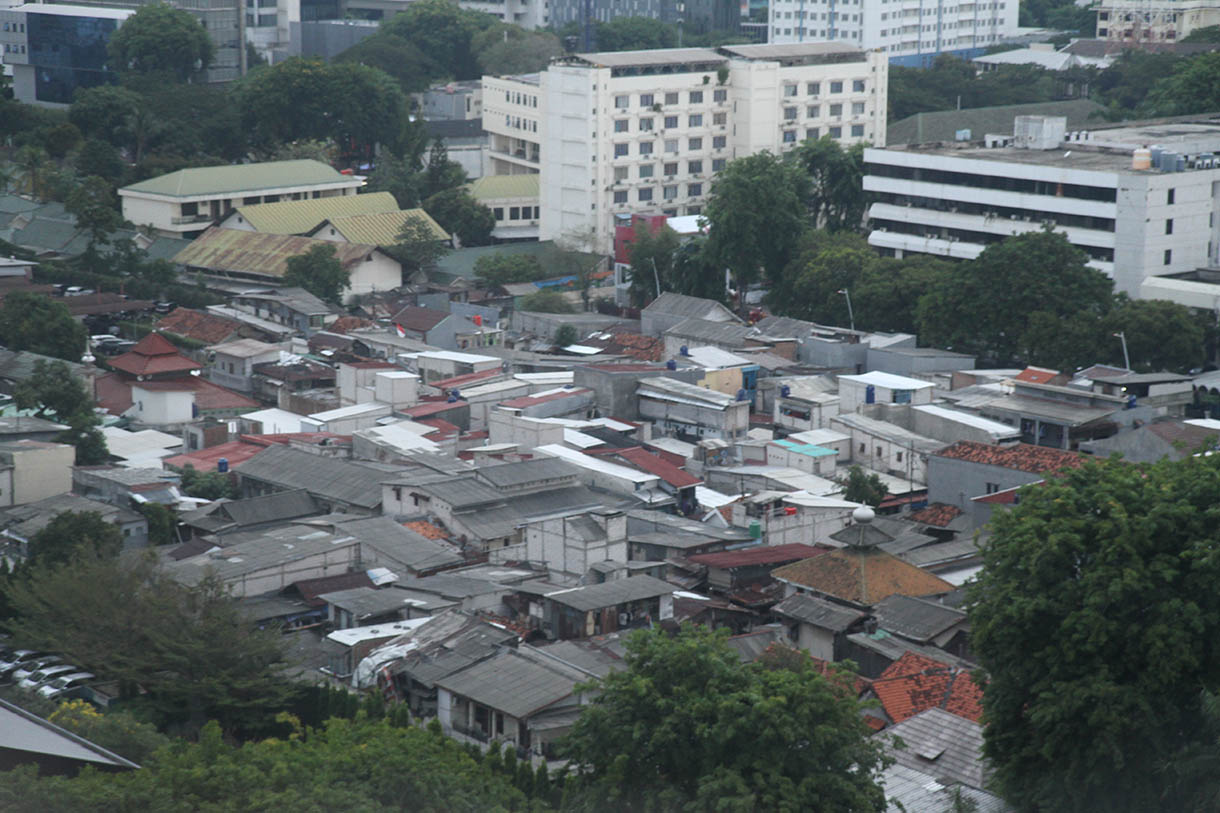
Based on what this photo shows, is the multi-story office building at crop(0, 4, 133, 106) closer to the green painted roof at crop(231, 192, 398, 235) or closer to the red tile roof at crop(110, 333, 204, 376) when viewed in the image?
the green painted roof at crop(231, 192, 398, 235)

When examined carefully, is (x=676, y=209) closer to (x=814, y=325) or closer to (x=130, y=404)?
(x=814, y=325)

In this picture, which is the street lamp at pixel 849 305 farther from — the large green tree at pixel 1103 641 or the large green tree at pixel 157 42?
the large green tree at pixel 157 42

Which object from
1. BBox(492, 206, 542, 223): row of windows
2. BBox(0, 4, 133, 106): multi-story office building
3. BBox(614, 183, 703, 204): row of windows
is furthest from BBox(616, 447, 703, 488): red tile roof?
BBox(0, 4, 133, 106): multi-story office building

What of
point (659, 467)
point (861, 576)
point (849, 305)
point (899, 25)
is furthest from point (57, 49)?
point (861, 576)

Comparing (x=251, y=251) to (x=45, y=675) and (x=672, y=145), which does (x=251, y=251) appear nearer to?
(x=672, y=145)

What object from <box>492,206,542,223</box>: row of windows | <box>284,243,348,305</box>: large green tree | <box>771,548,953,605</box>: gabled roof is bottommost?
<box>771,548,953,605</box>: gabled roof

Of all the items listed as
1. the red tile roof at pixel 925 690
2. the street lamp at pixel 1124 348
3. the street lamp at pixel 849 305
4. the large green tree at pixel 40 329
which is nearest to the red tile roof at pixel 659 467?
the red tile roof at pixel 925 690

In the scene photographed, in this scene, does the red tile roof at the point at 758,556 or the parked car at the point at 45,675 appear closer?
the parked car at the point at 45,675
